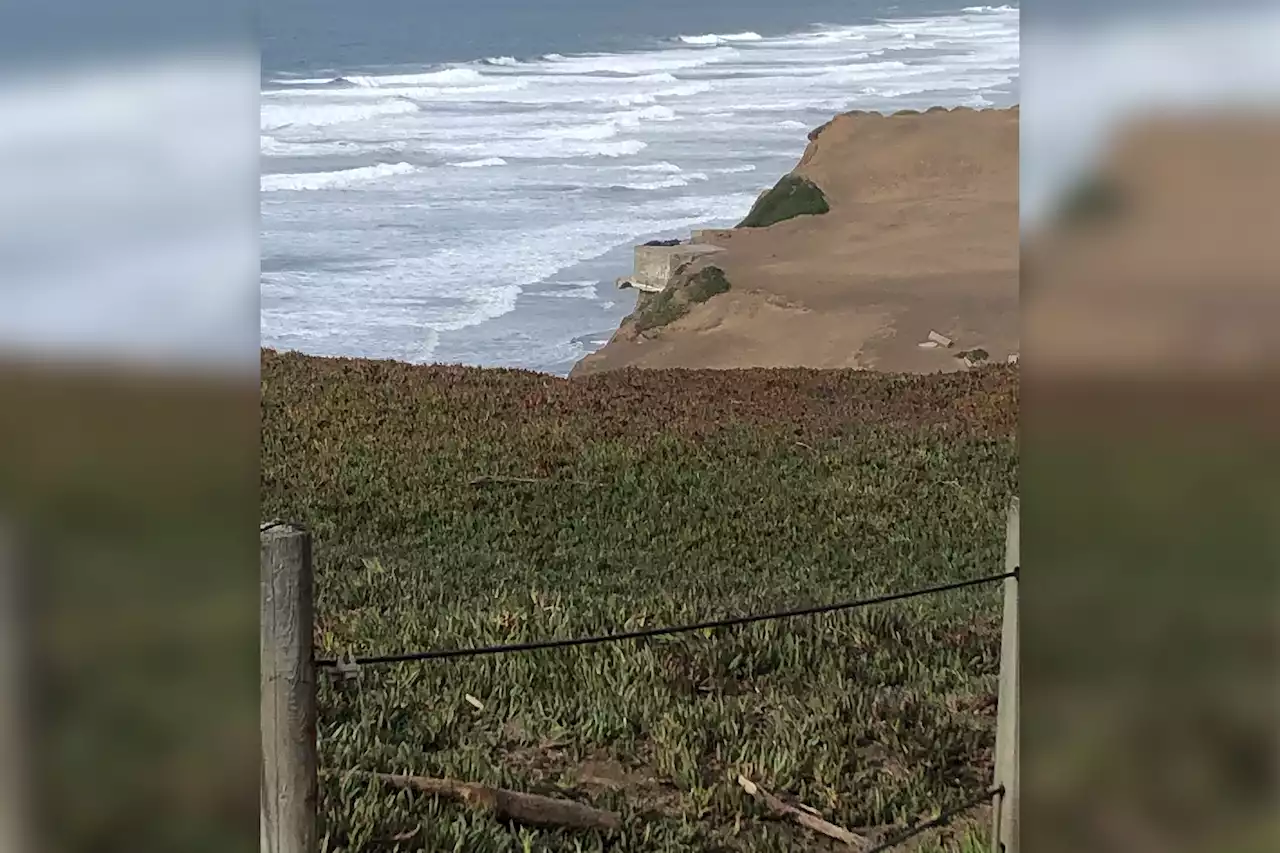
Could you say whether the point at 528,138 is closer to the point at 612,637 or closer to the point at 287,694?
the point at 612,637

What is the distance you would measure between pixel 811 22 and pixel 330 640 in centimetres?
421

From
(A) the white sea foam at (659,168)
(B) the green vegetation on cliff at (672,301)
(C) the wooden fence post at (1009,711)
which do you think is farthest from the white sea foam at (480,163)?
(C) the wooden fence post at (1009,711)

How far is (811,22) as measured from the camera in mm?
6047

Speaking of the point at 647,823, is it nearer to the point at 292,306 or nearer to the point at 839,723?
the point at 839,723

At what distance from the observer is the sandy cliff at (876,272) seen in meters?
5.90

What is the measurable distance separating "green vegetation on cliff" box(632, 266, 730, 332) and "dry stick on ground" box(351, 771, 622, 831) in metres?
4.00

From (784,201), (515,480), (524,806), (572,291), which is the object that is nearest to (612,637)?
(524,806)

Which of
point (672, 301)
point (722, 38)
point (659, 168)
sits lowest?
point (672, 301)

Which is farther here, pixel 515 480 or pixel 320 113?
pixel 320 113

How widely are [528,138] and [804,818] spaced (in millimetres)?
4444

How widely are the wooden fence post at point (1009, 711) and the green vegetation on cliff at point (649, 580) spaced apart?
840 mm

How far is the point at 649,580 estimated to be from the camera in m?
3.54

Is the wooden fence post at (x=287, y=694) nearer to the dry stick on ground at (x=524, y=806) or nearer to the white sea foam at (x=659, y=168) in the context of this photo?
the dry stick on ground at (x=524, y=806)
